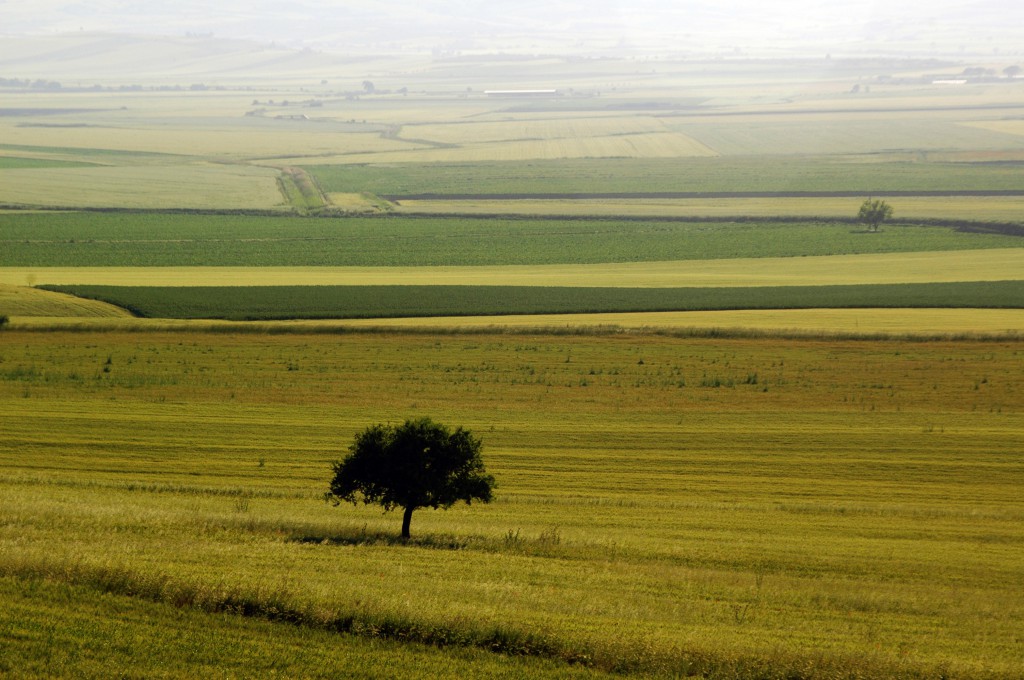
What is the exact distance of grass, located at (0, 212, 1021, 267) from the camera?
2586 inches

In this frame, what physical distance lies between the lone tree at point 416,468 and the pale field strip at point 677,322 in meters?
22.1

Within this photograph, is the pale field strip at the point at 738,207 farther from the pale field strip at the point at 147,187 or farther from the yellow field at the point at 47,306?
the yellow field at the point at 47,306

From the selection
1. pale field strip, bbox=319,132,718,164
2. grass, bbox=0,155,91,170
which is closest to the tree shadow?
grass, bbox=0,155,91,170

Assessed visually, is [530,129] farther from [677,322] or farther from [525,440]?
[525,440]

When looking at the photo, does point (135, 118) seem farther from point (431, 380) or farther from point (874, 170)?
point (431, 380)

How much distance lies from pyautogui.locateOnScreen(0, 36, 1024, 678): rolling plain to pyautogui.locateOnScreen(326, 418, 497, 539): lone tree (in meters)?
0.84

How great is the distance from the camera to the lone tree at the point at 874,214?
257 ft

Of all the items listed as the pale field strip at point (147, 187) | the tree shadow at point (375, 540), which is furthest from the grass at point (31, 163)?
the tree shadow at point (375, 540)

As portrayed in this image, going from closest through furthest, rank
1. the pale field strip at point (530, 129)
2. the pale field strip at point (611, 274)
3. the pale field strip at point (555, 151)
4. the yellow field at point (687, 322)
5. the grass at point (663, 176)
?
1. the yellow field at point (687, 322)
2. the pale field strip at point (611, 274)
3. the grass at point (663, 176)
4. the pale field strip at point (555, 151)
5. the pale field strip at point (530, 129)

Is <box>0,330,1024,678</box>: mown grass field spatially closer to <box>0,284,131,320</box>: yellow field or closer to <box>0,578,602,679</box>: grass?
<box>0,578,602,679</box>: grass

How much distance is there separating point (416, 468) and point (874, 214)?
64251mm

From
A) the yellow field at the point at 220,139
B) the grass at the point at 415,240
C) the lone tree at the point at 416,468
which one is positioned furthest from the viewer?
the yellow field at the point at 220,139

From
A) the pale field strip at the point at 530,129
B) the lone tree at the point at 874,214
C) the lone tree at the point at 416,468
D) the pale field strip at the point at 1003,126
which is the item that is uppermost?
the pale field strip at the point at 1003,126

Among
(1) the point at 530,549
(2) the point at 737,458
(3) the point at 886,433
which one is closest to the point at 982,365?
(3) the point at 886,433
